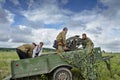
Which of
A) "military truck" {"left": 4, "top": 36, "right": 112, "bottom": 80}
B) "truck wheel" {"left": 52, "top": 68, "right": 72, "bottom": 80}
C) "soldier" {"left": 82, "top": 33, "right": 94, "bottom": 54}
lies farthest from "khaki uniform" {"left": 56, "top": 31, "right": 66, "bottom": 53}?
"truck wheel" {"left": 52, "top": 68, "right": 72, "bottom": 80}

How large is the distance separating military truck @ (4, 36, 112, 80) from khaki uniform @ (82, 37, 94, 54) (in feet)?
0.68

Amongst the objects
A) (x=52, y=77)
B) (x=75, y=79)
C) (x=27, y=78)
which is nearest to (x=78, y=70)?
(x=75, y=79)

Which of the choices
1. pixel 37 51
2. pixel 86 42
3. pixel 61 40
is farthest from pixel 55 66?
pixel 86 42

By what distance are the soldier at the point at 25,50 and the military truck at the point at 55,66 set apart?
1.30m

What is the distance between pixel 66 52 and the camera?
512 inches

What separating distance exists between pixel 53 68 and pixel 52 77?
55 cm

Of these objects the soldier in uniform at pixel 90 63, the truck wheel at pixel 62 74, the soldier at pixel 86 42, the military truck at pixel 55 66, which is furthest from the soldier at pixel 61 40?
the truck wheel at pixel 62 74

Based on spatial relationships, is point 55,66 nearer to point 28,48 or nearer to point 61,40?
point 61,40

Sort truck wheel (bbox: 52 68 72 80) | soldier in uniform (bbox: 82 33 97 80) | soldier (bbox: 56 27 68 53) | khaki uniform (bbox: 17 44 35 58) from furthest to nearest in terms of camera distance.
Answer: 1. soldier (bbox: 56 27 68 53)
2. khaki uniform (bbox: 17 44 35 58)
3. soldier in uniform (bbox: 82 33 97 80)
4. truck wheel (bbox: 52 68 72 80)

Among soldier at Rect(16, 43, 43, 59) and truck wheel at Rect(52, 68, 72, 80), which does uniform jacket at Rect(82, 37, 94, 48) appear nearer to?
truck wheel at Rect(52, 68, 72, 80)

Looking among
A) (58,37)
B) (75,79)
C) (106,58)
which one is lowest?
(75,79)

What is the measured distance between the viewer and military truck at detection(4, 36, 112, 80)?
1241 centimetres

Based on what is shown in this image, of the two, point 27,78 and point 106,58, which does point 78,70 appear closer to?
point 106,58

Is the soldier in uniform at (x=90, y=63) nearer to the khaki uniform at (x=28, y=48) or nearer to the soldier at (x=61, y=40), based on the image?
the soldier at (x=61, y=40)
